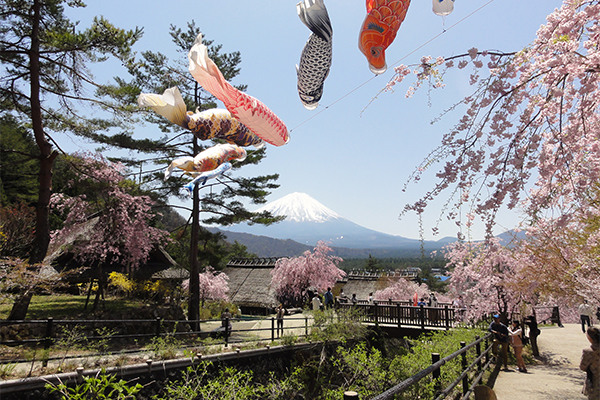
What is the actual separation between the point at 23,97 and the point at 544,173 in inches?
470

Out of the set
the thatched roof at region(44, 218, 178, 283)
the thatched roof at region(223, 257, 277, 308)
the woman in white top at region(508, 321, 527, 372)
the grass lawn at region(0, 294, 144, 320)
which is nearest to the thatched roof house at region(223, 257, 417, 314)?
the thatched roof at region(223, 257, 277, 308)

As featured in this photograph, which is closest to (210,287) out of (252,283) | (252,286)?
(252,286)

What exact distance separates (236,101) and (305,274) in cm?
1907

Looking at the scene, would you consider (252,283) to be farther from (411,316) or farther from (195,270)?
(411,316)

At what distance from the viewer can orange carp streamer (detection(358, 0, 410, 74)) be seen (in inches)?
121

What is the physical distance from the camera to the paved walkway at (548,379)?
17.4ft

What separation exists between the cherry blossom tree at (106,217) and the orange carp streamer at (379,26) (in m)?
9.84

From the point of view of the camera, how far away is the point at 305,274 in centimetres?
2169

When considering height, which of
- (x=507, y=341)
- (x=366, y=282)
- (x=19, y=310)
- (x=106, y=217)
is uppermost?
(x=106, y=217)

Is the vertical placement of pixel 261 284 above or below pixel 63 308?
below

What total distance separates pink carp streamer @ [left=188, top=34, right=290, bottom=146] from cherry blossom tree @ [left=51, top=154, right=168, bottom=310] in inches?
330

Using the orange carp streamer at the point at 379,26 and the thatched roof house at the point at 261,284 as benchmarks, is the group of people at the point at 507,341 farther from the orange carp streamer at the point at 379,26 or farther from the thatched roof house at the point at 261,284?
the thatched roof house at the point at 261,284

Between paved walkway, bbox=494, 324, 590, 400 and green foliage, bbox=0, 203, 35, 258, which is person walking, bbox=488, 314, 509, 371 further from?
green foliage, bbox=0, 203, 35, 258

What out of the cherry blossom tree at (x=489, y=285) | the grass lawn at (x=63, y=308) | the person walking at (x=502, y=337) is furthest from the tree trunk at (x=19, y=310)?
the cherry blossom tree at (x=489, y=285)
